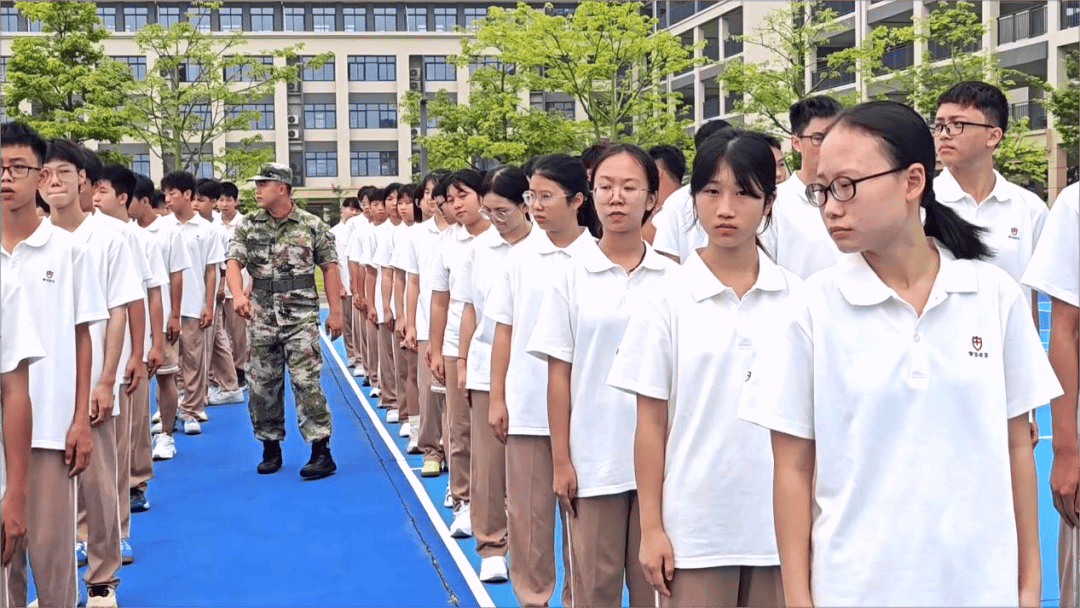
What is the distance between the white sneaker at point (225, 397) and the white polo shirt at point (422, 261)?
126 inches

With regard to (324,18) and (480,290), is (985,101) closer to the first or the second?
(480,290)

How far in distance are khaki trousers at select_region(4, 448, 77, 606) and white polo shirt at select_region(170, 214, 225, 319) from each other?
18.5ft

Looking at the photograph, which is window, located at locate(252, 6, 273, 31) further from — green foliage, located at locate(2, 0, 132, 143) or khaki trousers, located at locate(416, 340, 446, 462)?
khaki trousers, located at locate(416, 340, 446, 462)

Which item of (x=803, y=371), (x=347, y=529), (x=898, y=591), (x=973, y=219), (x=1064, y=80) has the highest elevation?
(x=1064, y=80)

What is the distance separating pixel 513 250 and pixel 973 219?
5.90 feet

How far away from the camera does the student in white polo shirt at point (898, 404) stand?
2326 mm

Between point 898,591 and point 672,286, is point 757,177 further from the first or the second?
point 898,591

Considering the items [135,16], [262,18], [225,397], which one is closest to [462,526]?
[225,397]

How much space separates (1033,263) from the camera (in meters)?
3.61

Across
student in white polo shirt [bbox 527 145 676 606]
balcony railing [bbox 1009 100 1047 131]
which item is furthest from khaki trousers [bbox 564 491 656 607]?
balcony railing [bbox 1009 100 1047 131]

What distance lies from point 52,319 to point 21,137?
2.53 feet

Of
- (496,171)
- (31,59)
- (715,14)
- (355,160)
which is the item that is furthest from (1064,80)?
(355,160)

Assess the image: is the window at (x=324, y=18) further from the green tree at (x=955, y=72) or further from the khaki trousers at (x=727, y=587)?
the khaki trousers at (x=727, y=587)

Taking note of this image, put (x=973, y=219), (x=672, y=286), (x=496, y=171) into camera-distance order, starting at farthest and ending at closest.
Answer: (x=496, y=171) < (x=973, y=219) < (x=672, y=286)
